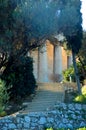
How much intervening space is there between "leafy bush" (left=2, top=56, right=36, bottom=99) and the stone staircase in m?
0.73

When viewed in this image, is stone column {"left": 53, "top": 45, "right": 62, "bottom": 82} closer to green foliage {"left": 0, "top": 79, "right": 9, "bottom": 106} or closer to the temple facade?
the temple facade

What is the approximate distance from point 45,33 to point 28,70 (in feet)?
18.7

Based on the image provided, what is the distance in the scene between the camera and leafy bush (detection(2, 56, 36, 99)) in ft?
80.0

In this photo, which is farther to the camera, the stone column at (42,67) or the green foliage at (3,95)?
the stone column at (42,67)

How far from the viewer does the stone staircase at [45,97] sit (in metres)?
22.1

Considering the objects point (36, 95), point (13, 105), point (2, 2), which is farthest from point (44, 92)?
point (2, 2)

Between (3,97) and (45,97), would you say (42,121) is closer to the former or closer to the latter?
(3,97)

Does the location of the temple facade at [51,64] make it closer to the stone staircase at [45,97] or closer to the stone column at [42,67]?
the stone column at [42,67]

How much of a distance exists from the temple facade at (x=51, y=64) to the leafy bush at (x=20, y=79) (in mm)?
13712

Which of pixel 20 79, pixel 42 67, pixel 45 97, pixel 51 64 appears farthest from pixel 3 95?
pixel 51 64

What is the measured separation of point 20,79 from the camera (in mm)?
24656

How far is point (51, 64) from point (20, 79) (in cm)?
2211

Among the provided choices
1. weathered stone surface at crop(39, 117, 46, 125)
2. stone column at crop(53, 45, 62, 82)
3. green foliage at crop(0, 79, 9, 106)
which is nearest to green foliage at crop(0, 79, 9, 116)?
green foliage at crop(0, 79, 9, 106)

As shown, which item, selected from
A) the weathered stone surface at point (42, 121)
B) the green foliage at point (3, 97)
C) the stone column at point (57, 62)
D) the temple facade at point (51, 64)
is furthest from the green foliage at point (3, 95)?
the stone column at point (57, 62)
